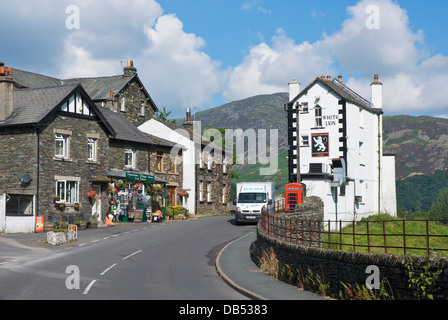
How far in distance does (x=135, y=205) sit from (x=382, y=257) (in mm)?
29313

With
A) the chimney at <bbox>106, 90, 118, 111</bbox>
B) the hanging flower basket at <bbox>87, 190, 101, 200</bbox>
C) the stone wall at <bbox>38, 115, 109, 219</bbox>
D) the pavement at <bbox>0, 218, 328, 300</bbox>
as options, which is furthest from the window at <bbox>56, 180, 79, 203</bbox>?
the chimney at <bbox>106, 90, 118, 111</bbox>

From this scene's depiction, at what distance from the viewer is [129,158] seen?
42250 mm

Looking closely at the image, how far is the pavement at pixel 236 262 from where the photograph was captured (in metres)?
14.4

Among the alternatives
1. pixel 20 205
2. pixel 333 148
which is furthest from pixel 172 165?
pixel 20 205

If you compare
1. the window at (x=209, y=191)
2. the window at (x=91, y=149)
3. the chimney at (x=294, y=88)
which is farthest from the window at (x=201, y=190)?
the window at (x=91, y=149)

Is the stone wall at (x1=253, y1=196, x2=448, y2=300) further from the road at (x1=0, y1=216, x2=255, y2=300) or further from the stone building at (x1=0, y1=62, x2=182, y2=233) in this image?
the stone building at (x1=0, y1=62, x2=182, y2=233)

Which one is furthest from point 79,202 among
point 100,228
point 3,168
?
point 3,168

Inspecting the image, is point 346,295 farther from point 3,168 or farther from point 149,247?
point 3,168

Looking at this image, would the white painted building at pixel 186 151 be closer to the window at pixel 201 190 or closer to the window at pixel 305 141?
the window at pixel 201 190

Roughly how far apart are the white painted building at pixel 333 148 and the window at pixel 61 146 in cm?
1610

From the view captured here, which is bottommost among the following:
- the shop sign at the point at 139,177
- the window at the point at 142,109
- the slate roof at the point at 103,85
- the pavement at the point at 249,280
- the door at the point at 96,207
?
the pavement at the point at 249,280

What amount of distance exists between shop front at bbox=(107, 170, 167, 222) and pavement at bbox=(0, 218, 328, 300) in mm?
5133

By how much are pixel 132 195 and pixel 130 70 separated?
1826cm

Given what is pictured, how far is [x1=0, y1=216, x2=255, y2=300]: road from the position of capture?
44.9 feet
